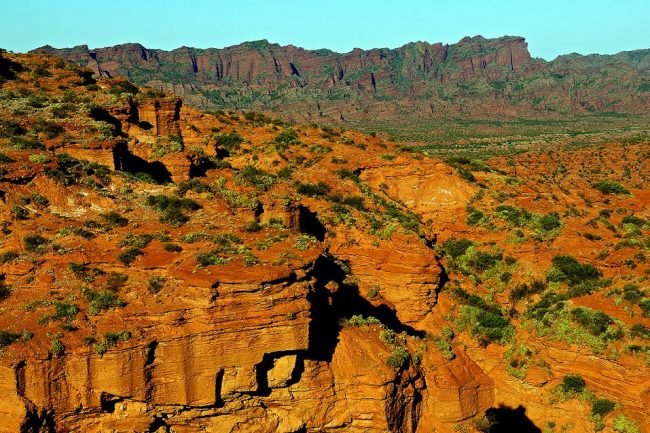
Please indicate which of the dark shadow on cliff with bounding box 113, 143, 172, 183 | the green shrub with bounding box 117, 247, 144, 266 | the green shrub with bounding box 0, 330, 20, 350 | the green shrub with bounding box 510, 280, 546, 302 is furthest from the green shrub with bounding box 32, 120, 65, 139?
the green shrub with bounding box 510, 280, 546, 302

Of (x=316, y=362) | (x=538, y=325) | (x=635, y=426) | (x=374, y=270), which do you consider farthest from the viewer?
(x=374, y=270)

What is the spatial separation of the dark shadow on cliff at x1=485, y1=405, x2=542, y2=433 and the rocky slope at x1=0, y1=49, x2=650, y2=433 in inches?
3.9

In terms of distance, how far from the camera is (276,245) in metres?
24.0

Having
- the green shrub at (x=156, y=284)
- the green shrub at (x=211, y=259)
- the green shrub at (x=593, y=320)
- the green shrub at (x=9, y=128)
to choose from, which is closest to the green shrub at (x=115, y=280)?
the green shrub at (x=156, y=284)

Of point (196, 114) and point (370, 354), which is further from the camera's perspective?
point (196, 114)

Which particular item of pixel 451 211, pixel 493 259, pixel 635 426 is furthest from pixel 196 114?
pixel 635 426

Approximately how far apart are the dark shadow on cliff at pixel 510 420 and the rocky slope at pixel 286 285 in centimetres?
10

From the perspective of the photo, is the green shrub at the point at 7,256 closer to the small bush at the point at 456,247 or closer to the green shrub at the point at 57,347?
the green shrub at the point at 57,347

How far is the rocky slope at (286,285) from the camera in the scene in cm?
1981

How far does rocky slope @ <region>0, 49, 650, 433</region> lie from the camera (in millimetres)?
19812

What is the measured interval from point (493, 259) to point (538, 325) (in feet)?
23.2

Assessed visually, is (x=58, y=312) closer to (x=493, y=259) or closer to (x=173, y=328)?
(x=173, y=328)

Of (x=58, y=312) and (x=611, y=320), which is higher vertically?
(x=58, y=312)

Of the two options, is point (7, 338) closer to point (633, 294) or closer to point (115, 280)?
point (115, 280)
